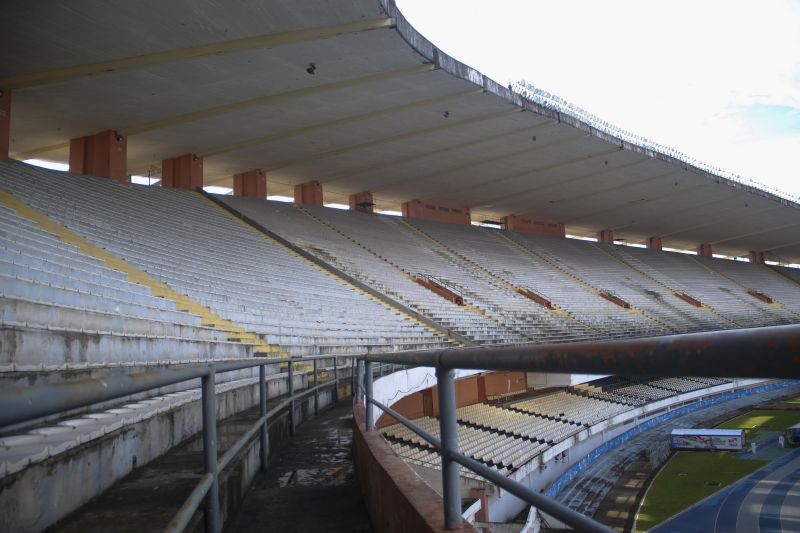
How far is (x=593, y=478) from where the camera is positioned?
56.4 feet

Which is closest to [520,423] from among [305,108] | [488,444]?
[488,444]

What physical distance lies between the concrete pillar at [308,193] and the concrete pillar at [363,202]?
6.93 feet

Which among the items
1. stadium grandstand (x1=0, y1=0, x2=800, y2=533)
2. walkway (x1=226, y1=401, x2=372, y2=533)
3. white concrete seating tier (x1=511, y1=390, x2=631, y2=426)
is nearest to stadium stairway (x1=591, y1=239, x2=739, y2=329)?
stadium grandstand (x1=0, y1=0, x2=800, y2=533)

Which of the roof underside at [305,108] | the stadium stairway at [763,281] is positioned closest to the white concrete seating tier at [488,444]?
the roof underside at [305,108]

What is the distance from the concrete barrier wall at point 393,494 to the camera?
197 cm

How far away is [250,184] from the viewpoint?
68.2 feet

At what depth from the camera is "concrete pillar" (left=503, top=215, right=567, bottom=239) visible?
31.1m

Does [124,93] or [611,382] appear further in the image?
[611,382]

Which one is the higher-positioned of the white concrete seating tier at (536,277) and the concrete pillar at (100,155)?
the concrete pillar at (100,155)

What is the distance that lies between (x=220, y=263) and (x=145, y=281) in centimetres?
Result: 425

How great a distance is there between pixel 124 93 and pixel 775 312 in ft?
102

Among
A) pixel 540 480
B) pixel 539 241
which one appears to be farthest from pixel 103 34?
pixel 539 241

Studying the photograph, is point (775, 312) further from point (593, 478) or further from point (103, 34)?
point (103, 34)

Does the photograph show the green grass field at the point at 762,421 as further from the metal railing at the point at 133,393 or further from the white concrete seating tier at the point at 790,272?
the metal railing at the point at 133,393
